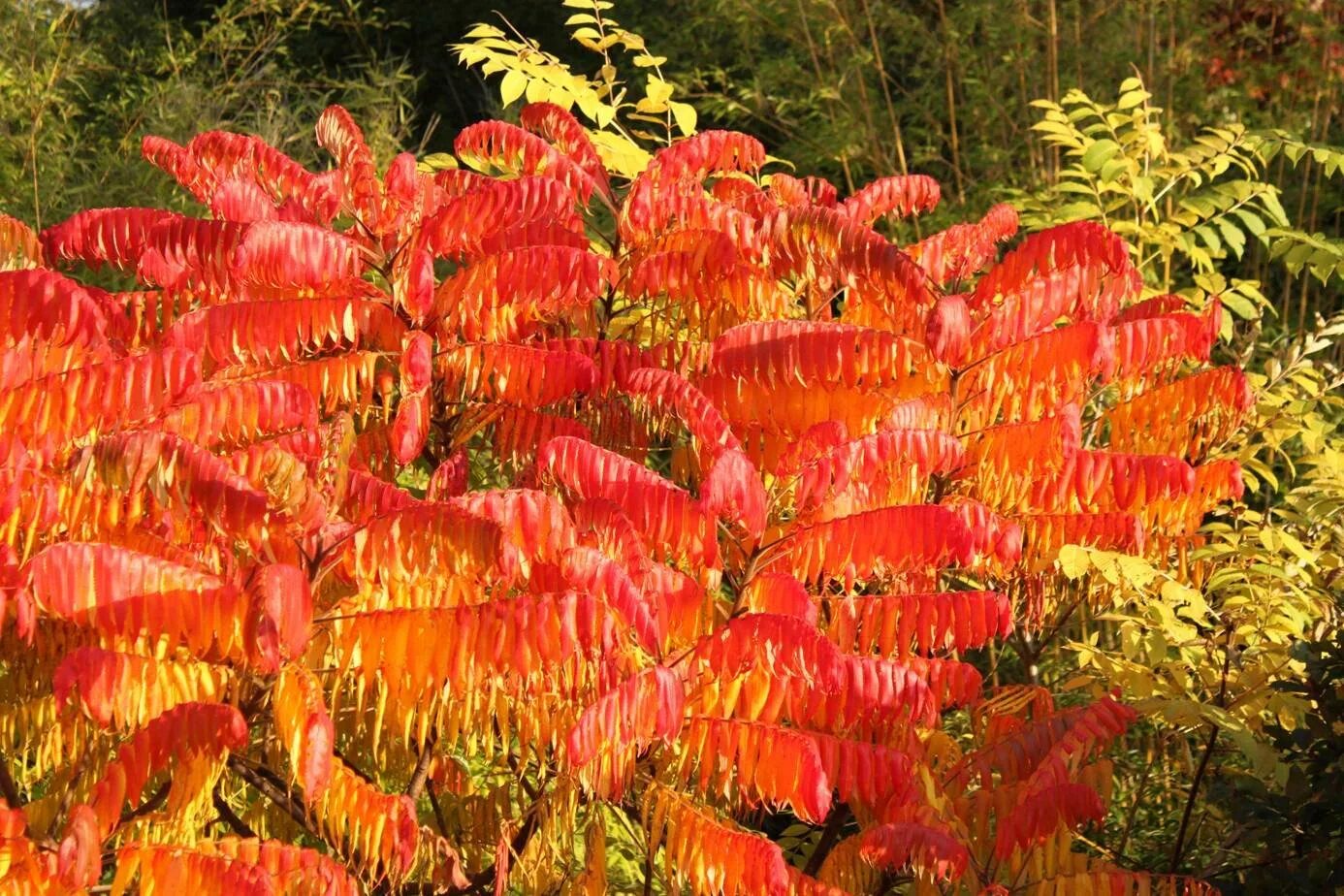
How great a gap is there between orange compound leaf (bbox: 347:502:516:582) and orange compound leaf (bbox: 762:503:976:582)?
545 millimetres

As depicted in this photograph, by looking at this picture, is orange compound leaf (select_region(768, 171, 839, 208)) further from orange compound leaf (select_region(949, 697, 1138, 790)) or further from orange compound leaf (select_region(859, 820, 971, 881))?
orange compound leaf (select_region(859, 820, 971, 881))

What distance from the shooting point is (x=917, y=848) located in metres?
2.59

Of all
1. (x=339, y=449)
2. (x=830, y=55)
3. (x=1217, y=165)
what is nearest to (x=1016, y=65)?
(x=830, y=55)

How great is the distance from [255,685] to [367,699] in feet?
2.22

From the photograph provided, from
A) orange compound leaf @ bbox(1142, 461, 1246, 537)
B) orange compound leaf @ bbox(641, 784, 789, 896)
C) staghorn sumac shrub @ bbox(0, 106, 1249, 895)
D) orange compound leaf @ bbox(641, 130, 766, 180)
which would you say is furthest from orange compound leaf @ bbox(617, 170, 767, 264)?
orange compound leaf @ bbox(641, 784, 789, 896)

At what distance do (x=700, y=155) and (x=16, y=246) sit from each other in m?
1.35

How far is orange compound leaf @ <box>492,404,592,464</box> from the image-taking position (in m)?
3.17

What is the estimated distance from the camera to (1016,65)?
23.6 ft

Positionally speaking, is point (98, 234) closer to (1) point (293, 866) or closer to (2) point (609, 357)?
(2) point (609, 357)

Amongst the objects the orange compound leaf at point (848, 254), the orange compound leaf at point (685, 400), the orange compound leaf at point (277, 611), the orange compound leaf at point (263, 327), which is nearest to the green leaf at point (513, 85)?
the orange compound leaf at point (848, 254)

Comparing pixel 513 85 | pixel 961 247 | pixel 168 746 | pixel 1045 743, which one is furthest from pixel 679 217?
pixel 168 746

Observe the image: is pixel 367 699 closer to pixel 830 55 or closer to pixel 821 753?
pixel 821 753

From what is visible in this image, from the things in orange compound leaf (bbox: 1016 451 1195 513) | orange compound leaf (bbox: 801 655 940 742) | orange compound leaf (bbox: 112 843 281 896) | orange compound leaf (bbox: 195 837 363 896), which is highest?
orange compound leaf (bbox: 1016 451 1195 513)

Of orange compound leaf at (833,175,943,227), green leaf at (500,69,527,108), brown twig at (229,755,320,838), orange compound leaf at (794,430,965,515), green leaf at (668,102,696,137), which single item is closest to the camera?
orange compound leaf at (794,430,965,515)
